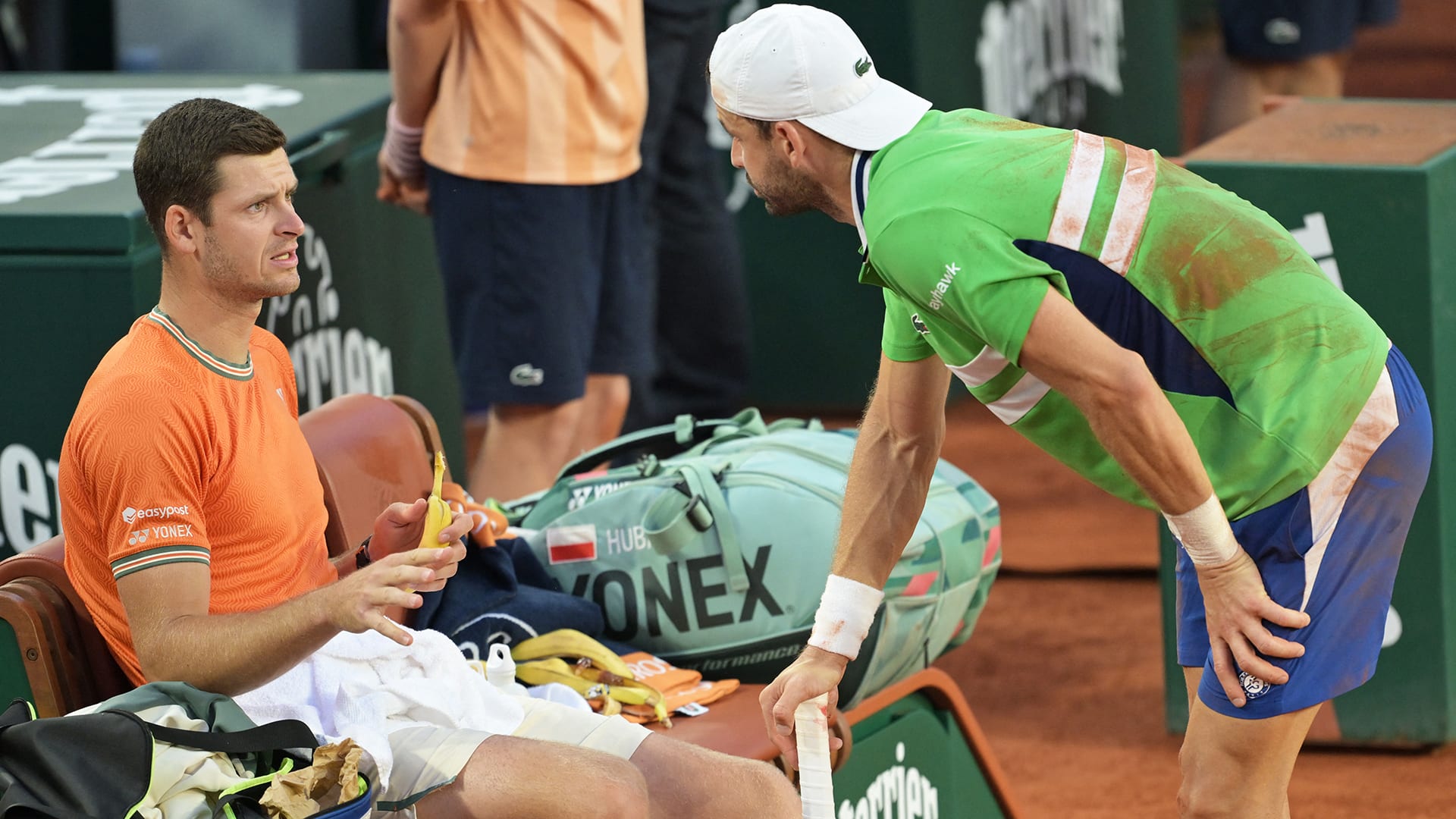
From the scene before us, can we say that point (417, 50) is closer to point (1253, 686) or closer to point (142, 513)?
point (142, 513)

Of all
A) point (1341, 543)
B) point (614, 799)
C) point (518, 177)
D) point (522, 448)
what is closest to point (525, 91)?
point (518, 177)

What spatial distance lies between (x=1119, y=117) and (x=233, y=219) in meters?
6.65

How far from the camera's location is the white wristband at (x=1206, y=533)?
2383mm

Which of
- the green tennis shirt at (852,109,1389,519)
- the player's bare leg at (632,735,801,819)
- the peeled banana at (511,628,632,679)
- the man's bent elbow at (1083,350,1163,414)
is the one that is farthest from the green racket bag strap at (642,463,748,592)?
the man's bent elbow at (1083,350,1163,414)

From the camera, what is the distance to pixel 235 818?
235 cm

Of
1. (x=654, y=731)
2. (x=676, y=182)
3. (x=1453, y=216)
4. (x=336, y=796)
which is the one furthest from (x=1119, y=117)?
(x=336, y=796)

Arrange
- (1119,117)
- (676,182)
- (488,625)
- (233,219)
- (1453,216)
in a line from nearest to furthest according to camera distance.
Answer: (233,219), (488,625), (1453,216), (676,182), (1119,117)

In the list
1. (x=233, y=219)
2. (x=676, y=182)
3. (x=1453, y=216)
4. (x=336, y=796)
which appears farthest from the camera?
(x=676, y=182)

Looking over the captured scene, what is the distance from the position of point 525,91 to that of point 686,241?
144 centimetres

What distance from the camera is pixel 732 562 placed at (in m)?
3.37

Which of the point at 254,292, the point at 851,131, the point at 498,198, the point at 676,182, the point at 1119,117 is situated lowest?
the point at 1119,117

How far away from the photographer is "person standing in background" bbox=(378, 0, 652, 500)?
4199 mm

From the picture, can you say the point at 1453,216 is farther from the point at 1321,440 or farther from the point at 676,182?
the point at 676,182

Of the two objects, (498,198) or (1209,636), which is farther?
(498,198)
